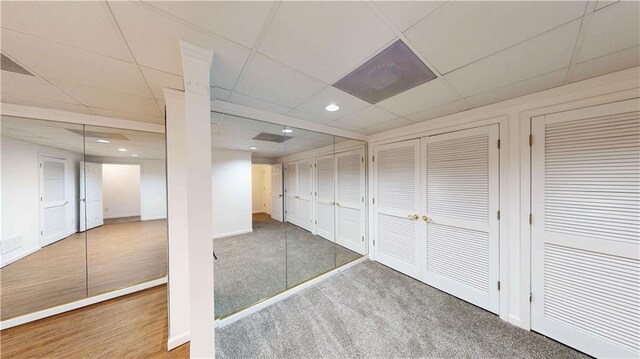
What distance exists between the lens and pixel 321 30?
1.01 m

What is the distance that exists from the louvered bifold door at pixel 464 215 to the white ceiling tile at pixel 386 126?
1.33 feet

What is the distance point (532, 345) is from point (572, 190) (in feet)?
4.66

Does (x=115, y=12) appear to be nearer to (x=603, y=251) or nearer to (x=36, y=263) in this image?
(x=36, y=263)

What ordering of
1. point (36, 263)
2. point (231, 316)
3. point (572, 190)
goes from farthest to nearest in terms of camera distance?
point (36, 263), point (231, 316), point (572, 190)

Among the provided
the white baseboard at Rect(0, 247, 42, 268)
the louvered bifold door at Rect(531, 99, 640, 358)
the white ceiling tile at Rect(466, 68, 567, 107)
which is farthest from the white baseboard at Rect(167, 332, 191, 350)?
the white ceiling tile at Rect(466, 68, 567, 107)

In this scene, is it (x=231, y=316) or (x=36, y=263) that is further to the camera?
(x=36, y=263)

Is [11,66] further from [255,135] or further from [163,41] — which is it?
[255,135]

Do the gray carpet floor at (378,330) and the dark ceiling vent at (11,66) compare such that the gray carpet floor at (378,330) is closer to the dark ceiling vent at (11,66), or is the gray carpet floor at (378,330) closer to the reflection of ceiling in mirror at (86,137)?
the reflection of ceiling in mirror at (86,137)

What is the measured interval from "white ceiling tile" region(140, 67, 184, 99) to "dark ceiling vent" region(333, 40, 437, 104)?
127 cm

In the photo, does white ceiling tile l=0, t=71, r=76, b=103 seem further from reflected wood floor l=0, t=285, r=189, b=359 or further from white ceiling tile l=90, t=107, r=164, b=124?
reflected wood floor l=0, t=285, r=189, b=359

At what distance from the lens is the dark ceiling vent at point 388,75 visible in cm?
125

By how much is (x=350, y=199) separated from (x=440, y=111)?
1939 millimetres

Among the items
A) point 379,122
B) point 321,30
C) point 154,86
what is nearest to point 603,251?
point 379,122

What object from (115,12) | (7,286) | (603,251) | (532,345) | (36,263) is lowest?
(532,345)
